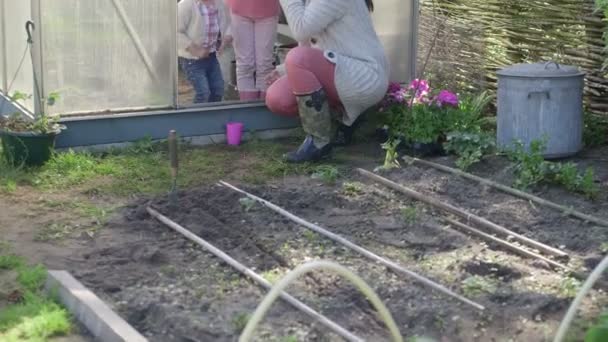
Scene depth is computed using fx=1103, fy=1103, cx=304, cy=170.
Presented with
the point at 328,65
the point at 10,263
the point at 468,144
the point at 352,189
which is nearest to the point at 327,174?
the point at 352,189

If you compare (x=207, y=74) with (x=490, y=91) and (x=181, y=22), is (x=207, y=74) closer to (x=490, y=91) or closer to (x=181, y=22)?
(x=181, y=22)

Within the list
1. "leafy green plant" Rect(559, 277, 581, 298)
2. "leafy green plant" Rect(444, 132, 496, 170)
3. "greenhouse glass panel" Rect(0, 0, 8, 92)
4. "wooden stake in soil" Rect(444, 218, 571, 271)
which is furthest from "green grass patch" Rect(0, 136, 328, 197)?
"leafy green plant" Rect(559, 277, 581, 298)

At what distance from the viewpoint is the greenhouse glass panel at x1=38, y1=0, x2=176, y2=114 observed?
8023 mm

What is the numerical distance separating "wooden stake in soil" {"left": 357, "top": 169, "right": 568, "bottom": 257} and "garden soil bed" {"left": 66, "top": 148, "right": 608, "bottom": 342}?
0.08 meters

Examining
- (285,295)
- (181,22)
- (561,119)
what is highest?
(181,22)

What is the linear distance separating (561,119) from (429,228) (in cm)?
196

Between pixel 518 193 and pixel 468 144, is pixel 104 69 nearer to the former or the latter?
pixel 468 144

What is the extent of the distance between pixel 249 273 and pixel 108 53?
331 centimetres

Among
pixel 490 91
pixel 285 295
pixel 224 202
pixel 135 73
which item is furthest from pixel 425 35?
pixel 285 295

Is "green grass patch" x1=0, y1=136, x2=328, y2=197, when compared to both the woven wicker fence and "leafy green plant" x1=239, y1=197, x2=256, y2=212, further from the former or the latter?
the woven wicker fence

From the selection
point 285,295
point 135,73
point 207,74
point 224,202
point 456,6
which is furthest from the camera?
point 456,6

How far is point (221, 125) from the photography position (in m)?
8.82

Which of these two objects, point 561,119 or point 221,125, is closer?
point 561,119

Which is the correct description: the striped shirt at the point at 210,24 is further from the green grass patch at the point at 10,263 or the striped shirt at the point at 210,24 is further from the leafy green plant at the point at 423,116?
the green grass patch at the point at 10,263
